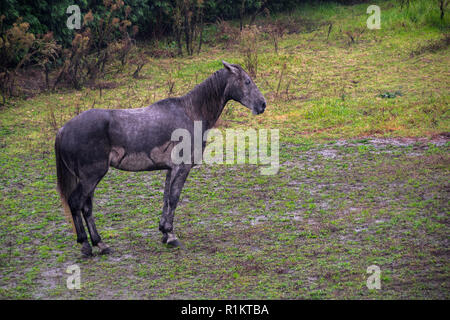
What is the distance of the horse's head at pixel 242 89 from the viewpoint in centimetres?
739

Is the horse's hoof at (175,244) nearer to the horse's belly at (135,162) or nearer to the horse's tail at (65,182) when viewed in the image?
the horse's belly at (135,162)

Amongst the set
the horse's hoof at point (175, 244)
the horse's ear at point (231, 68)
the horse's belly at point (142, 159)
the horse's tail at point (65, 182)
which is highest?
the horse's ear at point (231, 68)

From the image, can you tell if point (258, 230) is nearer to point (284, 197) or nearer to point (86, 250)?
point (284, 197)

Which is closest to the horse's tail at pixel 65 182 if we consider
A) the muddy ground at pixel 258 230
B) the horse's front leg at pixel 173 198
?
the muddy ground at pixel 258 230

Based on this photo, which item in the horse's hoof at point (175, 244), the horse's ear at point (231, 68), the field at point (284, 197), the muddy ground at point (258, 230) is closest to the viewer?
the muddy ground at point (258, 230)

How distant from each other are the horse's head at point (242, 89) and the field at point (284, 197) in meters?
1.57

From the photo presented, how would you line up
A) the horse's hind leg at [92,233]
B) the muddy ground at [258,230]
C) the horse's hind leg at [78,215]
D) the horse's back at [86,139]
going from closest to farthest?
the muddy ground at [258,230] → the horse's back at [86,139] → the horse's hind leg at [78,215] → the horse's hind leg at [92,233]

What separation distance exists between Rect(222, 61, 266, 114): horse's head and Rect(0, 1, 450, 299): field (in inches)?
61.9

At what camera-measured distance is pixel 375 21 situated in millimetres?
17594

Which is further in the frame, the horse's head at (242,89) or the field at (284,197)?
the horse's head at (242,89)

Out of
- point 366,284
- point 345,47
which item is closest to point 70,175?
point 366,284

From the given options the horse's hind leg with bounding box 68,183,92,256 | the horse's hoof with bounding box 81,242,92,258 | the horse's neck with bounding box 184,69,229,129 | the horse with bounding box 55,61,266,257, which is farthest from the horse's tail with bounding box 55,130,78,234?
the horse's neck with bounding box 184,69,229,129

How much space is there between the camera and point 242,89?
7438 mm
